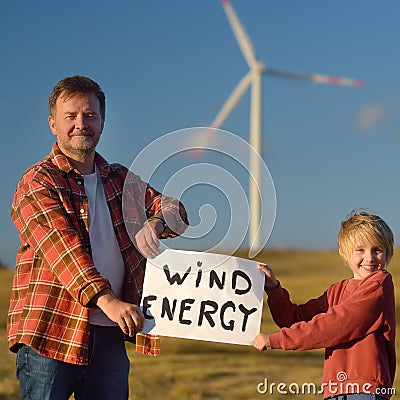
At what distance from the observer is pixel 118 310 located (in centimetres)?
391

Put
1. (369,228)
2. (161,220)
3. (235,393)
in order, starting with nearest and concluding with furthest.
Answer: (369,228) < (161,220) < (235,393)

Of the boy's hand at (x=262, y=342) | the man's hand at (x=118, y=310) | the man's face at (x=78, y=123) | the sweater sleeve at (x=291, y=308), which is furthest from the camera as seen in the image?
the sweater sleeve at (x=291, y=308)

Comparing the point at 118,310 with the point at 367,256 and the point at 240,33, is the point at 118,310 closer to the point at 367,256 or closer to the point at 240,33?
the point at 367,256

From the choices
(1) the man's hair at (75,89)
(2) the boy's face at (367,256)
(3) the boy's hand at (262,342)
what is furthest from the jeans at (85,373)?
(2) the boy's face at (367,256)

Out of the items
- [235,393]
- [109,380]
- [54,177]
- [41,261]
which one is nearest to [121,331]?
[109,380]

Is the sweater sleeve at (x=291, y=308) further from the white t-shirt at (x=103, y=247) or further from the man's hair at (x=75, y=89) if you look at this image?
the man's hair at (x=75, y=89)

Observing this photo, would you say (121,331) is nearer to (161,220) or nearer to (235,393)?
(161,220)

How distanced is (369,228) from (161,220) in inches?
37.5

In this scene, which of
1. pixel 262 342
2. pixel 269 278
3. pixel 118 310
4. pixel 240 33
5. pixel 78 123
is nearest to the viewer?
pixel 118 310

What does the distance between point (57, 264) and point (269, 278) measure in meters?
0.97

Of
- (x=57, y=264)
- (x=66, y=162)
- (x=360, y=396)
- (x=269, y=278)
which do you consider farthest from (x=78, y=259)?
(x=360, y=396)

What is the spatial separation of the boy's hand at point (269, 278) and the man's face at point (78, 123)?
939mm

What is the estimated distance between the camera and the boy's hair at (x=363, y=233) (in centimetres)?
406

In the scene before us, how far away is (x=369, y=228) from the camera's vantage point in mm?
4059
